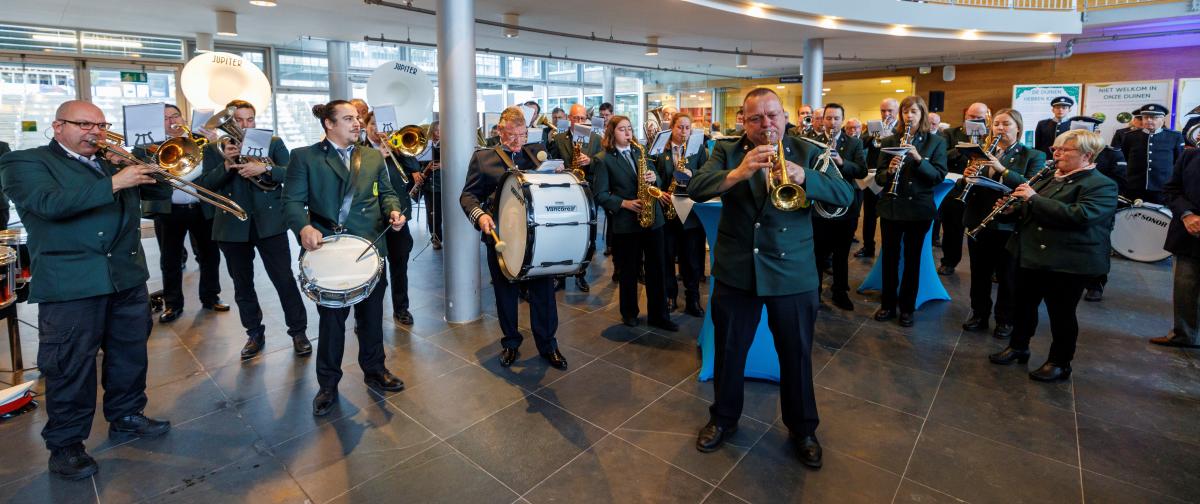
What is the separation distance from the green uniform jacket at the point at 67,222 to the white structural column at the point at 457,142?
2.27 m

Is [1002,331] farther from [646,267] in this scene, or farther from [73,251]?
[73,251]

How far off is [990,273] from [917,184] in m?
0.99

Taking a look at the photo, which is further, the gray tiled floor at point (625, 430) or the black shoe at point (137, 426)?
the black shoe at point (137, 426)

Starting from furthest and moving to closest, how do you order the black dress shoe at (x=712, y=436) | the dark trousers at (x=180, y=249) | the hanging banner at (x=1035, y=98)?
the hanging banner at (x=1035, y=98) → the dark trousers at (x=180, y=249) → the black dress shoe at (x=712, y=436)

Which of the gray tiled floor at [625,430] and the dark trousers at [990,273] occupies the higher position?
the dark trousers at [990,273]

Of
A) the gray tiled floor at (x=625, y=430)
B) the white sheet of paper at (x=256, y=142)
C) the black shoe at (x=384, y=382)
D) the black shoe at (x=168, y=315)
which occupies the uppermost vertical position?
the white sheet of paper at (x=256, y=142)

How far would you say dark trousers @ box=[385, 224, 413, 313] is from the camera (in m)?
5.06

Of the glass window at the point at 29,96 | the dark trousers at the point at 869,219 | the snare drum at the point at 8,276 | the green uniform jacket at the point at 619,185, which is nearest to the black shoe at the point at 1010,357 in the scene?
the green uniform jacket at the point at 619,185

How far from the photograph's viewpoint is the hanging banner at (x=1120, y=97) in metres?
13.1

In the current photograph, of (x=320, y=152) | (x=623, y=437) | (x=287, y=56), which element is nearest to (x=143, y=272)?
(x=320, y=152)

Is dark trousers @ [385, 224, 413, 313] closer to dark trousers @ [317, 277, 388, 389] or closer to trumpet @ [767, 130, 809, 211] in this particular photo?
dark trousers @ [317, 277, 388, 389]

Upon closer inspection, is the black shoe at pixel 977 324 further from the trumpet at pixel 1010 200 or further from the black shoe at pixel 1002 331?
the trumpet at pixel 1010 200

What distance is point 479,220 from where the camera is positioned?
3750 mm

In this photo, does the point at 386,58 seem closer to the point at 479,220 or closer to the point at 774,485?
the point at 479,220
